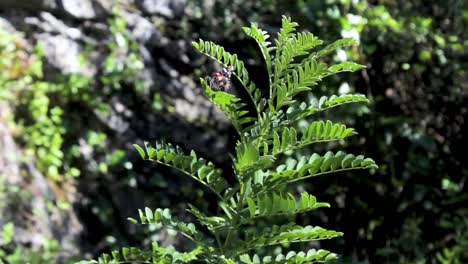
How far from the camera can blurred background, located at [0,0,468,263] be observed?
416 centimetres

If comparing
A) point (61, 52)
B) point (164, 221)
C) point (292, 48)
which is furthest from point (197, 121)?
point (292, 48)

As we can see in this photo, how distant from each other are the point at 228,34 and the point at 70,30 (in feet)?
3.26

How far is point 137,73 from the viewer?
4.45m

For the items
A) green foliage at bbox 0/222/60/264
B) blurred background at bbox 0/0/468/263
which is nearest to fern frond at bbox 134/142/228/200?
green foliage at bbox 0/222/60/264

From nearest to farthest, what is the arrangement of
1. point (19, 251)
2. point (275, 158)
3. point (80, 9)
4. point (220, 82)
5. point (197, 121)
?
point (275, 158)
point (220, 82)
point (19, 251)
point (197, 121)
point (80, 9)

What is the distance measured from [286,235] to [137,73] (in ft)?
10.1

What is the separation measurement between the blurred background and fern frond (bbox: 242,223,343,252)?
8.46 feet

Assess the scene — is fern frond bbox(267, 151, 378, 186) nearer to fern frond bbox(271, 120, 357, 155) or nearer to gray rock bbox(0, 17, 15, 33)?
fern frond bbox(271, 120, 357, 155)

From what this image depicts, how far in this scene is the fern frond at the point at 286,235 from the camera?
4.87ft

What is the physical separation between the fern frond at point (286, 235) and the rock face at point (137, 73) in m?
2.75

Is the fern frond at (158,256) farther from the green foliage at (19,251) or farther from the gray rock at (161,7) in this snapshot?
the gray rock at (161,7)

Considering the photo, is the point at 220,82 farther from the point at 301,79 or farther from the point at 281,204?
the point at 281,204

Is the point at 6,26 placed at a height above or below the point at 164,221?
above

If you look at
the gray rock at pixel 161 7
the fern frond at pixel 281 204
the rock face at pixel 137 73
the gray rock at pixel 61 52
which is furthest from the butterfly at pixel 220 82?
the gray rock at pixel 161 7
